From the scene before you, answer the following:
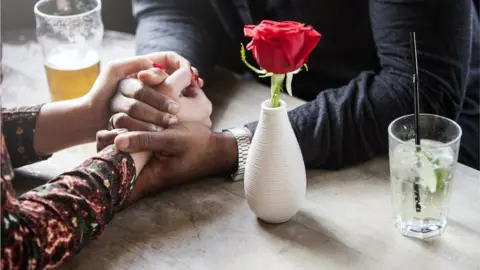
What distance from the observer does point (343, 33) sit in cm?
147

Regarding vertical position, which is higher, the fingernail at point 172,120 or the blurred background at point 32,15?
the fingernail at point 172,120

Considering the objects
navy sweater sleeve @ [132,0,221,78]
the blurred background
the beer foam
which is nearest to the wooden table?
the beer foam

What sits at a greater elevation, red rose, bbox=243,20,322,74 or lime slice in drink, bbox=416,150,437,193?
red rose, bbox=243,20,322,74

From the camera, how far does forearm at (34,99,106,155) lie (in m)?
1.23

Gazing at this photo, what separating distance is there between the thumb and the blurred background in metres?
0.90

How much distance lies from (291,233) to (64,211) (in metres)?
0.33

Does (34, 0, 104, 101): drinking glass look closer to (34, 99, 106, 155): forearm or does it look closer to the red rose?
(34, 99, 106, 155): forearm

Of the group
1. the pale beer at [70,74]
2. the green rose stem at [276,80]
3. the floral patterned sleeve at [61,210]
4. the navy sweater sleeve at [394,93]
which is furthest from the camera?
the pale beer at [70,74]

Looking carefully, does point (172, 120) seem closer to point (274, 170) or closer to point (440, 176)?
point (274, 170)

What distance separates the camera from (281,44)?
89 cm

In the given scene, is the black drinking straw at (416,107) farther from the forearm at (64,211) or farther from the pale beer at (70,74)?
the pale beer at (70,74)

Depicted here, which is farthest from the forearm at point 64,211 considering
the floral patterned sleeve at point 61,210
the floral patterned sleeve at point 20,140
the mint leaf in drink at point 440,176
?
the mint leaf in drink at point 440,176

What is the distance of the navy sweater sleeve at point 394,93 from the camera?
3.92 ft

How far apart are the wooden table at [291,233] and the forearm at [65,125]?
1.3 inches
